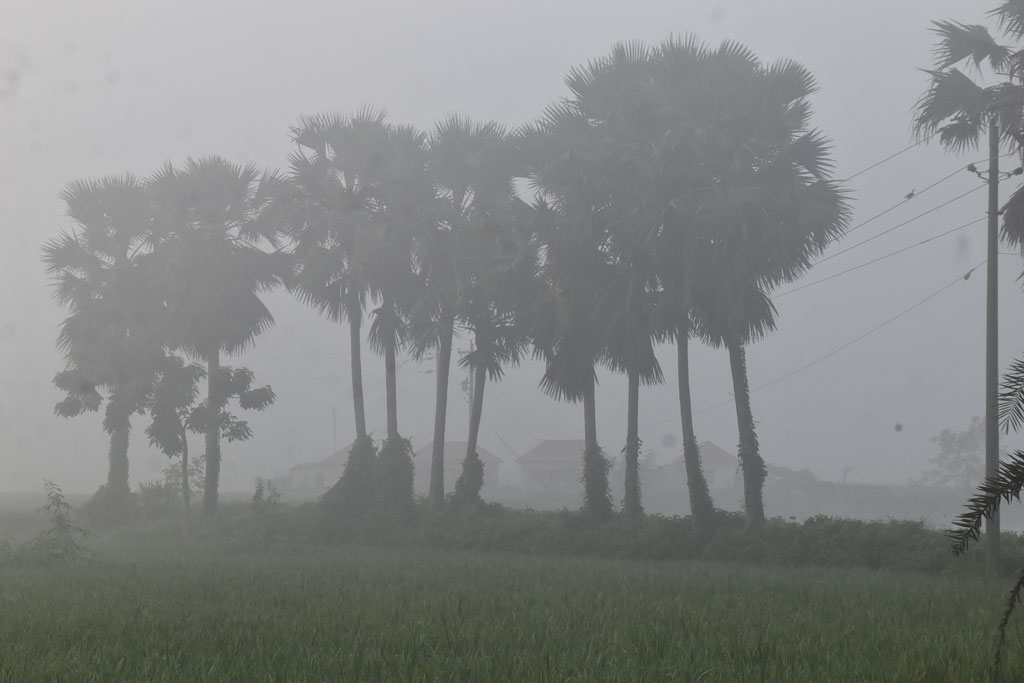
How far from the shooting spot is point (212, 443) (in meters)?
39.9

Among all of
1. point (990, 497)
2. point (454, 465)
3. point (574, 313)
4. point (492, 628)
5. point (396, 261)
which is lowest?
point (492, 628)

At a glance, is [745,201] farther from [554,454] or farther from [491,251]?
[554,454]

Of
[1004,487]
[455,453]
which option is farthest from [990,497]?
[455,453]

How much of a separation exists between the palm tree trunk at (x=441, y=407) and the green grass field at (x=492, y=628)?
18.5 m

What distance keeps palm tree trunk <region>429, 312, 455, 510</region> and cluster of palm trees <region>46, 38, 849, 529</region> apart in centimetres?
9

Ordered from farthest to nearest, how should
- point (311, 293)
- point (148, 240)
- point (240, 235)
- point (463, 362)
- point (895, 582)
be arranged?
point (148, 240)
point (240, 235)
point (311, 293)
point (463, 362)
point (895, 582)

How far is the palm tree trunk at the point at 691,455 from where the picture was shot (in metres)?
27.4

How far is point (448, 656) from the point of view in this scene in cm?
800

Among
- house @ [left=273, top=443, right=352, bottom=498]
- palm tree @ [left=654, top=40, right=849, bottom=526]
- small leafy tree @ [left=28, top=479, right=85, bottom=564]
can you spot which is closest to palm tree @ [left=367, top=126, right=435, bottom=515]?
palm tree @ [left=654, top=40, right=849, bottom=526]

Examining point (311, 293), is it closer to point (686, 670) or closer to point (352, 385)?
point (352, 385)

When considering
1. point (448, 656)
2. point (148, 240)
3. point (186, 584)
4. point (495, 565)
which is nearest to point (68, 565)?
point (186, 584)

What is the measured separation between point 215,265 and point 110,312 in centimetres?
657

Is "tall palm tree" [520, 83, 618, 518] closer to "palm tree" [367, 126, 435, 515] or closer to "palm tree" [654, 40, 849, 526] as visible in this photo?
"palm tree" [654, 40, 849, 526]

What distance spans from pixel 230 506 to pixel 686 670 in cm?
3700
